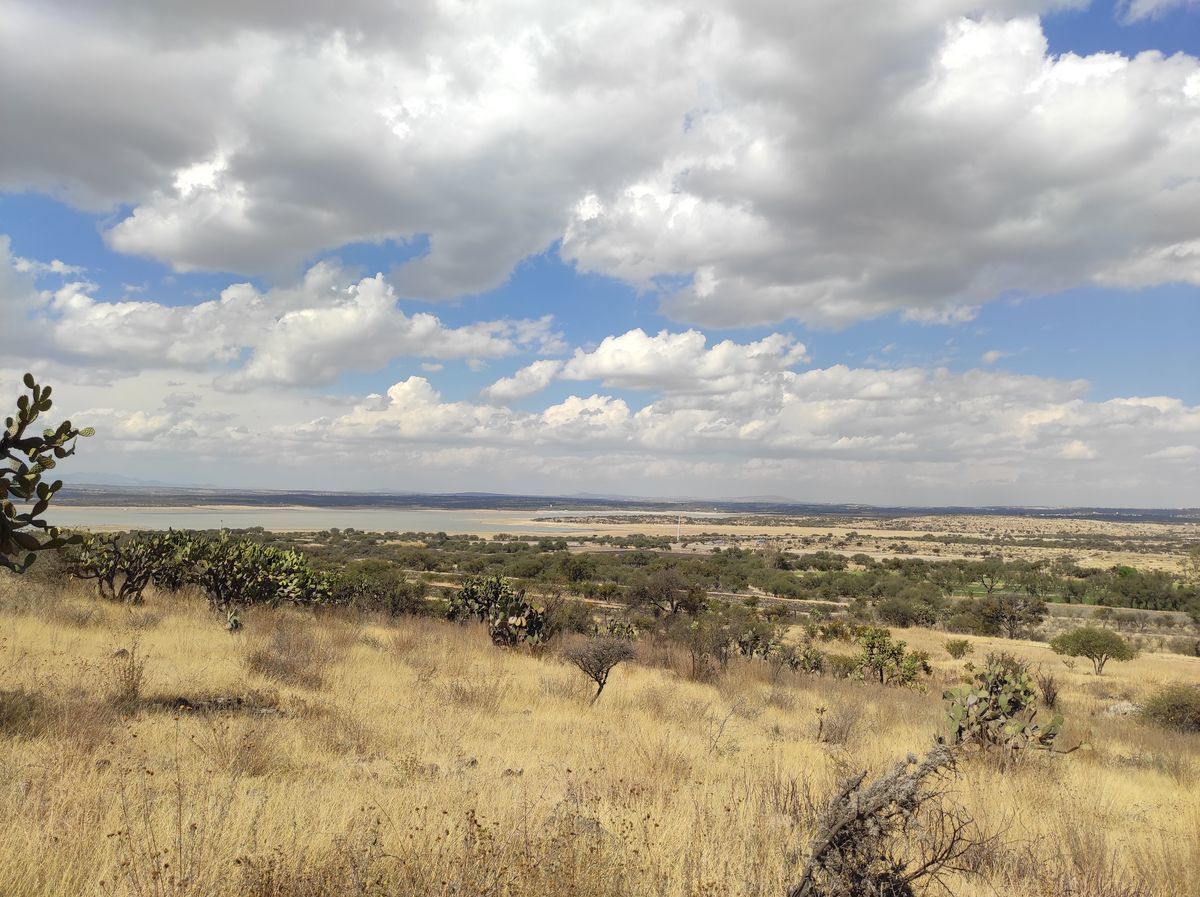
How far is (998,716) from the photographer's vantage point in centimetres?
1124

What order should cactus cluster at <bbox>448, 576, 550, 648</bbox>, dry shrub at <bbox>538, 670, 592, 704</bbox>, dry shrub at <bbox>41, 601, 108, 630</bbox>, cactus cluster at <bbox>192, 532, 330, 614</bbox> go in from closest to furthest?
dry shrub at <bbox>538, 670, 592, 704</bbox>, dry shrub at <bbox>41, 601, 108, 630</bbox>, cactus cluster at <bbox>192, 532, 330, 614</bbox>, cactus cluster at <bbox>448, 576, 550, 648</bbox>

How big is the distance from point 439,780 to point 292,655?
5.60 m

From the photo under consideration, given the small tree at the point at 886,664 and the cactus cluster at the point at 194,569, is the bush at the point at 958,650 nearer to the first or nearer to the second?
the small tree at the point at 886,664

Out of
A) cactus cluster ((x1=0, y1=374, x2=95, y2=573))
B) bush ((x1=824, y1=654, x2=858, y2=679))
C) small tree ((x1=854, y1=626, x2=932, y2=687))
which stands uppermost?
cactus cluster ((x1=0, y1=374, x2=95, y2=573))

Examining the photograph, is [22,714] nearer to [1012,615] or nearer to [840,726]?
[840,726]

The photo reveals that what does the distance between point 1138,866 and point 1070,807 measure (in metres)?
2.29

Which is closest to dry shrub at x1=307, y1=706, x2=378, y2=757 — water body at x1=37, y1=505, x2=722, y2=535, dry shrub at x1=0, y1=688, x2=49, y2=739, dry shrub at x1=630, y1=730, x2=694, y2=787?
dry shrub at x1=0, y1=688, x2=49, y2=739

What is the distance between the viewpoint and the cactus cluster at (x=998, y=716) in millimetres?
10555

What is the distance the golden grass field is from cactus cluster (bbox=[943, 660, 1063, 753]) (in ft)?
1.71

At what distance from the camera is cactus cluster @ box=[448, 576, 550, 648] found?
1750 centimetres

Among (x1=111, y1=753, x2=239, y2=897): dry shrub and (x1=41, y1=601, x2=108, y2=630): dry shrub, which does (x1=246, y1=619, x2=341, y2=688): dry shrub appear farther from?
(x1=111, y1=753, x2=239, y2=897): dry shrub

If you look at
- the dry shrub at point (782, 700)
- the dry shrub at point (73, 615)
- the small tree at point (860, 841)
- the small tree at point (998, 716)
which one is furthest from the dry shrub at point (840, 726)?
the dry shrub at point (73, 615)

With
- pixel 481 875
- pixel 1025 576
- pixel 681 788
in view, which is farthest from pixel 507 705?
pixel 1025 576

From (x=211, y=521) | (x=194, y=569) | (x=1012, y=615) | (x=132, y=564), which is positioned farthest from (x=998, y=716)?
(x=211, y=521)
